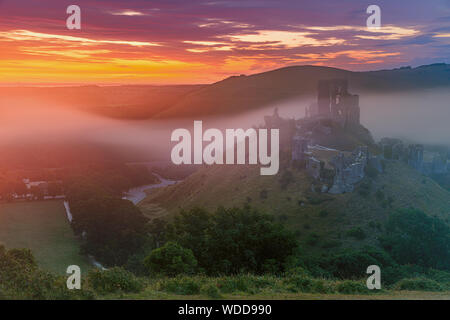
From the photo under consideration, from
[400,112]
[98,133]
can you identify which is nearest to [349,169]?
[400,112]

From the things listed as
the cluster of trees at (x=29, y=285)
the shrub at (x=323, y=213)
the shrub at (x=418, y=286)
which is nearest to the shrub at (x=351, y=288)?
the shrub at (x=418, y=286)

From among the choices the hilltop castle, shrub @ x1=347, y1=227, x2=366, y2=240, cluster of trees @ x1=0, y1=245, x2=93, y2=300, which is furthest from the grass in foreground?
the hilltop castle

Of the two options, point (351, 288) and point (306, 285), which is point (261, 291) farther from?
point (351, 288)

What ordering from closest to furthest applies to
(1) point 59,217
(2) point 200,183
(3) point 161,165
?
(1) point 59,217 → (2) point 200,183 → (3) point 161,165

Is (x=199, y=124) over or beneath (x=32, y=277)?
over

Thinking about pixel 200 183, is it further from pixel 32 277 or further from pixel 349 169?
pixel 32 277

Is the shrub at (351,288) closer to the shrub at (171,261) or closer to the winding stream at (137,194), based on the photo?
the shrub at (171,261)

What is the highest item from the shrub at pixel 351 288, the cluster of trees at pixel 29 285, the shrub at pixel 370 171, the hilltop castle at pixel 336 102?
the hilltop castle at pixel 336 102

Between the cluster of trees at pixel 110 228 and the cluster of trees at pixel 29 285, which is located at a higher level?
the cluster of trees at pixel 29 285

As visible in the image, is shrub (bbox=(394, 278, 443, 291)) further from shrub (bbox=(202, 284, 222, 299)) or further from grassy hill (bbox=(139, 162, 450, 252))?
grassy hill (bbox=(139, 162, 450, 252))
